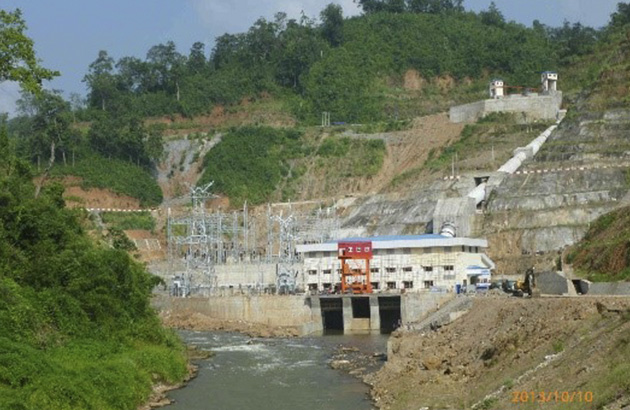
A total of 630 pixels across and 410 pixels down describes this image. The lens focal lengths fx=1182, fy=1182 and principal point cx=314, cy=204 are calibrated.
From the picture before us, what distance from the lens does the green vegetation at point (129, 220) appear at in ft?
436

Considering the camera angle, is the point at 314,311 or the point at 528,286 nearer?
the point at 528,286

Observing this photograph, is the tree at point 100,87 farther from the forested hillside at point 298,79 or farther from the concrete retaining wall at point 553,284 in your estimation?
the concrete retaining wall at point 553,284

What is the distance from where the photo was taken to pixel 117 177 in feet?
475

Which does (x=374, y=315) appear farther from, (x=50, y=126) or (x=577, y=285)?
(x=50, y=126)

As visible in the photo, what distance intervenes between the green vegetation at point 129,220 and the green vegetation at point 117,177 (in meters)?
5.60

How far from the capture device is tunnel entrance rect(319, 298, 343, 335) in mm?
98250

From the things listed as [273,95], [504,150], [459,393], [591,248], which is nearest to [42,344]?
[459,393]

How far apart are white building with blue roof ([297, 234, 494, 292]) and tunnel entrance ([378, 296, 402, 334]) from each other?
76.0 inches

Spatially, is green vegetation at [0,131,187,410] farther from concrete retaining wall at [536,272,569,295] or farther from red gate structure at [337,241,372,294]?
red gate structure at [337,241,372,294]

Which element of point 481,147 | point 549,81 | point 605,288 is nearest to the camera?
point 605,288

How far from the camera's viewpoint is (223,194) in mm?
142875
